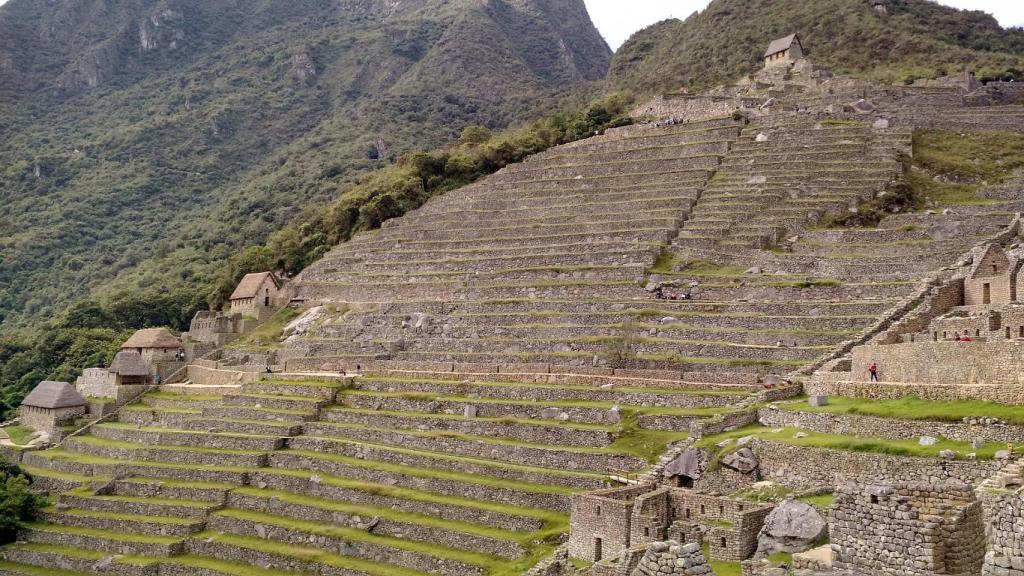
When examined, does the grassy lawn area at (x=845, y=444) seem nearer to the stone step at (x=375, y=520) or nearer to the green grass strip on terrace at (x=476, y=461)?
the green grass strip on terrace at (x=476, y=461)

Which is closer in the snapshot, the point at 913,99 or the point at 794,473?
the point at 794,473

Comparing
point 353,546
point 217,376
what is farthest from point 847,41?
point 353,546

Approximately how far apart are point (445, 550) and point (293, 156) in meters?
83.8

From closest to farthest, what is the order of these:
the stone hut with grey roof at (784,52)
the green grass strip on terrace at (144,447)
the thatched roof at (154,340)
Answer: the green grass strip on terrace at (144,447) → the thatched roof at (154,340) → the stone hut with grey roof at (784,52)

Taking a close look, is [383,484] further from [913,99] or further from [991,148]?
[913,99]

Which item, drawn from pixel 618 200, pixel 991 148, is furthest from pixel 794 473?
pixel 991 148

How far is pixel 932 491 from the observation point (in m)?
8.57

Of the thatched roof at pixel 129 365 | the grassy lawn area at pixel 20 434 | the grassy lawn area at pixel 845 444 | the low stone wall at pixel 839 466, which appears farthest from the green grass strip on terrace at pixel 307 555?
the grassy lawn area at pixel 20 434

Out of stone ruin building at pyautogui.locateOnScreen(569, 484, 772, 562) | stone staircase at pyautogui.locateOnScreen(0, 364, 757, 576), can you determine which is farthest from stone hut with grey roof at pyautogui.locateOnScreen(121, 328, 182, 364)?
stone ruin building at pyautogui.locateOnScreen(569, 484, 772, 562)

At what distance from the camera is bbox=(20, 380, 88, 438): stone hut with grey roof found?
43.5m

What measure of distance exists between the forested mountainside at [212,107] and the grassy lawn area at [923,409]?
5269 cm

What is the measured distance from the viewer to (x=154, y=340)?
Result: 1865 inches

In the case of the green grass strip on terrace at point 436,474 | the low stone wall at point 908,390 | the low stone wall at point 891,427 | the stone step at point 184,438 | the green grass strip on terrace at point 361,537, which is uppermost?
the low stone wall at point 908,390

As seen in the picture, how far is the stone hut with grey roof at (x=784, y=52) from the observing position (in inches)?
2638
